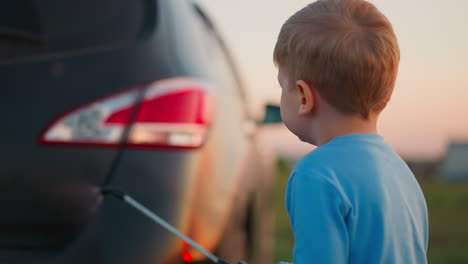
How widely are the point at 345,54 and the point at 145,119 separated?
3.83 feet

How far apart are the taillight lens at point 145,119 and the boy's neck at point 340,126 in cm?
103

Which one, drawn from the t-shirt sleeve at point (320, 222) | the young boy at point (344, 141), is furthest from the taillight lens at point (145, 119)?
the t-shirt sleeve at point (320, 222)

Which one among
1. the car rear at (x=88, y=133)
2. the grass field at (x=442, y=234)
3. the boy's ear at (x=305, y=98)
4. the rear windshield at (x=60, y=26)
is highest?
the rear windshield at (x=60, y=26)

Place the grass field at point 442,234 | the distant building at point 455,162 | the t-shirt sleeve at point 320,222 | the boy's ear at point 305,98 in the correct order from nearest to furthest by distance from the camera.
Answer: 1. the t-shirt sleeve at point 320,222
2. the boy's ear at point 305,98
3. the grass field at point 442,234
4. the distant building at point 455,162

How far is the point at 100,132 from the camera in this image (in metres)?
2.59

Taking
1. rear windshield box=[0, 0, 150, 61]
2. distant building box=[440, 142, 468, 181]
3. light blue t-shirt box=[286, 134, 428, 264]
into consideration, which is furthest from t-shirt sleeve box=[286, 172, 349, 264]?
distant building box=[440, 142, 468, 181]

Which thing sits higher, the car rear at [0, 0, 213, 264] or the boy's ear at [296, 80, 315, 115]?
the boy's ear at [296, 80, 315, 115]

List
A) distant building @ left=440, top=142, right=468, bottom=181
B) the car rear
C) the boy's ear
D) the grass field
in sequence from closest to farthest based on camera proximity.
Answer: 1. the boy's ear
2. the car rear
3. the grass field
4. distant building @ left=440, top=142, right=468, bottom=181

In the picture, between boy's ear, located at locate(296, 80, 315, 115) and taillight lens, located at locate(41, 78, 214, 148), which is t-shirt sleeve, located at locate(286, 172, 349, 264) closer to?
boy's ear, located at locate(296, 80, 315, 115)

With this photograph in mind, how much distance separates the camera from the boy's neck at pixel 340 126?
168cm

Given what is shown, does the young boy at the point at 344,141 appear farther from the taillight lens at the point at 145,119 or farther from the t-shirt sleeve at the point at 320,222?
the taillight lens at the point at 145,119

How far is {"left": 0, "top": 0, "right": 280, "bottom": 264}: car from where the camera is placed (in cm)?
251

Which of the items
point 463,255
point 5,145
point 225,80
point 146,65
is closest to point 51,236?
point 5,145

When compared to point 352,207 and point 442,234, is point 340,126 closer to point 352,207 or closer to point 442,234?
point 352,207
